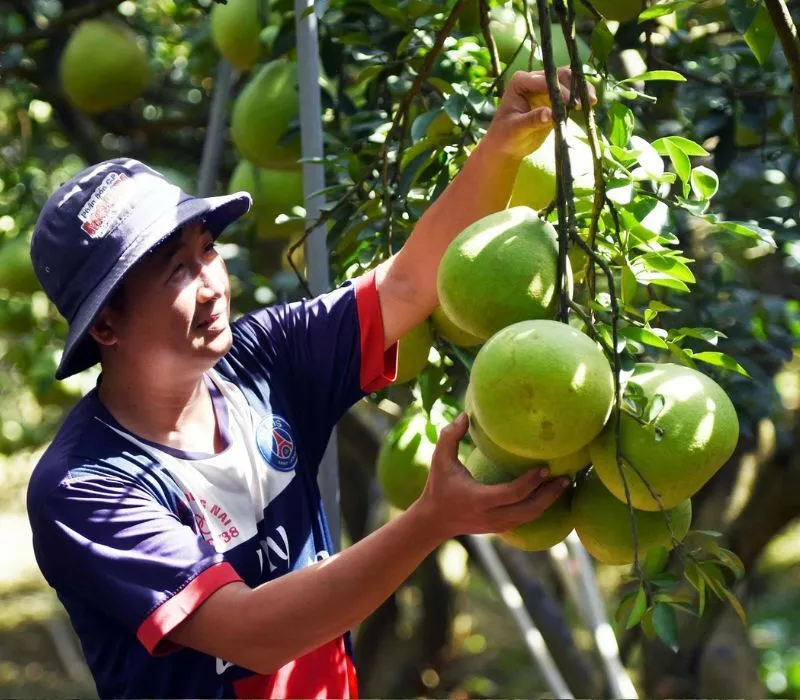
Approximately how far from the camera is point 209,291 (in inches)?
60.7

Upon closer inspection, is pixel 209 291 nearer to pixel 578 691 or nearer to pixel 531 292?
pixel 531 292

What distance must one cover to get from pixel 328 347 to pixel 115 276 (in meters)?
0.41

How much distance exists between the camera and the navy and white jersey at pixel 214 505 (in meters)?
1.38

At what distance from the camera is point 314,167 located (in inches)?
78.4

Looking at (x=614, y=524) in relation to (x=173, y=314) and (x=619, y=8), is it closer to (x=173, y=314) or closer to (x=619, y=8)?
(x=173, y=314)

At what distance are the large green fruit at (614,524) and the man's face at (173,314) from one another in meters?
0.57

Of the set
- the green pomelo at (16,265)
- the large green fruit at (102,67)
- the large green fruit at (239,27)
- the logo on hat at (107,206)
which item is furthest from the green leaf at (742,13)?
the green pomelo at (16,265)

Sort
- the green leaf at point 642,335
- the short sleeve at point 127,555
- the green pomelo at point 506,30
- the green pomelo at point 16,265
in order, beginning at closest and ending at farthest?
the green leaf at point 642,335, the short sleeve at point 127,555, the green pomelo at point 506,30, the green pomelo at point 16,265

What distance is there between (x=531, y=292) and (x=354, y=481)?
326 centimetres

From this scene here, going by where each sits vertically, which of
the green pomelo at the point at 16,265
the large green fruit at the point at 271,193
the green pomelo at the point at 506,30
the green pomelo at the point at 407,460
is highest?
the green pomelo at the point at 506,30

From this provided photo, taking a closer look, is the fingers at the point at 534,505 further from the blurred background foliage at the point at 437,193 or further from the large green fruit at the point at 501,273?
the blurred background foliage at the point at 437,193

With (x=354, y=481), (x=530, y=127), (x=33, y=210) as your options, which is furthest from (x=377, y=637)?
(x=530, y=127)

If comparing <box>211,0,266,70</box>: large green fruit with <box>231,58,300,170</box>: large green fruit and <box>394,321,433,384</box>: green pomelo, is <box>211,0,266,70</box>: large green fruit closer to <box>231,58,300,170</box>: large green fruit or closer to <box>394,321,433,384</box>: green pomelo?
<box>231,58,300,170</box>: large green fruit

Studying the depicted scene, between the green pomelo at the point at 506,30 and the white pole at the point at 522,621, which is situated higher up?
the green pomelo at the point at 506,30
